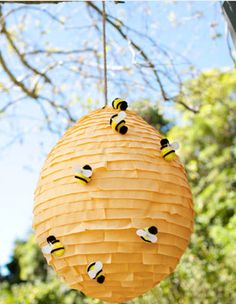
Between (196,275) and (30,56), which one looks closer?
(30,56)

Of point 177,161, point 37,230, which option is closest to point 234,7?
point 177,161

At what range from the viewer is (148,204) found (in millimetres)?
1066

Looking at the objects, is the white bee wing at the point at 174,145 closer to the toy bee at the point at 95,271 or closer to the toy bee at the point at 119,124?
the toy bee at the point at 119,124

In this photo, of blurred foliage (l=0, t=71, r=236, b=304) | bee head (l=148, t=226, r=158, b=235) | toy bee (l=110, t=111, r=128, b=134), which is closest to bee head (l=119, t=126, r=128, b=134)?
toy bee (l=110, t=111, r=128, b=134)

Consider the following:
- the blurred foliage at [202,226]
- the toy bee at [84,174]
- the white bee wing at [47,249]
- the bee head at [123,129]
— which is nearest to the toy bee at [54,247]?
the white bee wing at [47,249]

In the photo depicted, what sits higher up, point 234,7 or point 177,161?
point 234,7

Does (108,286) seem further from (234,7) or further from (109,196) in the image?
(234,7)

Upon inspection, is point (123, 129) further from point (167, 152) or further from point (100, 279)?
point (100, 279)

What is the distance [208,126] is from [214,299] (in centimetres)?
470

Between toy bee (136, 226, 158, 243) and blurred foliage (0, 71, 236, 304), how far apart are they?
167cm

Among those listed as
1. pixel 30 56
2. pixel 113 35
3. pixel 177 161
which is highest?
pixel 30 56

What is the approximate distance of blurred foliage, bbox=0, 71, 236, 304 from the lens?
385 centimetres

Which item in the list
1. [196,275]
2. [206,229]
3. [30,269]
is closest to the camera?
[196,275]

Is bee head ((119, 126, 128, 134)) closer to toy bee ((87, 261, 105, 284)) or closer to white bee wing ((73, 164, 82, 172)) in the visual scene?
white bee wing ((73, 164, 82, 172))
